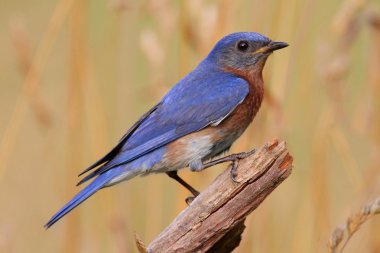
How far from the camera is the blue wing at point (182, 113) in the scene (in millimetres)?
4387

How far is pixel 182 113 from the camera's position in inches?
178

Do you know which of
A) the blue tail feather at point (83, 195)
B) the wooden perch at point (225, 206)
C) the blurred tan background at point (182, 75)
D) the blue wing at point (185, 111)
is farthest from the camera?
the blue wing at point (185, 111)

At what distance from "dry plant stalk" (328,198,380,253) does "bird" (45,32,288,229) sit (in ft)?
3.76

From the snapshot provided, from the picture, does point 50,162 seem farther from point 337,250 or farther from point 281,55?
point 337,250

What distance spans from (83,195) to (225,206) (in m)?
0.71

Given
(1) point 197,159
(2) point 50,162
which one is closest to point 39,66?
(2) point 50,162

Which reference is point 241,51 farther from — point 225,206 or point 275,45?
point 225,206

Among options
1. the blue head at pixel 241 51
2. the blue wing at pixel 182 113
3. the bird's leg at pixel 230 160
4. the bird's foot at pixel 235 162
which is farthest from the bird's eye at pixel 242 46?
the bird's foot at pixel 235 162

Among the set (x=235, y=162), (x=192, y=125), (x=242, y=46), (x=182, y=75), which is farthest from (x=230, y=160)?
(x=242, y=46)

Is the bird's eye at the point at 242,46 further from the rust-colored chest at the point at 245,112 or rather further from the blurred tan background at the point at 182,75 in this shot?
the rust-colored chest at the point at 245,112

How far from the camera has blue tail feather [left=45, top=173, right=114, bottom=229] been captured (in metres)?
3.87

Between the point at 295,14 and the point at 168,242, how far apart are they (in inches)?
58.9

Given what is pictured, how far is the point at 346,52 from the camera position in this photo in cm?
412

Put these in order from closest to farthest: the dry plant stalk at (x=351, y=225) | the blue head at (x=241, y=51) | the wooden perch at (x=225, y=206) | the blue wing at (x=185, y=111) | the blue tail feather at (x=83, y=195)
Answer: the dry plant stalk at (x=351, y=225)
the wooden perch at (x=225, y=206)
the blue tail feather at (x=83, y=195)
the blue wing at (x=185, y=111)
the blue head at (x=241, y=51)
